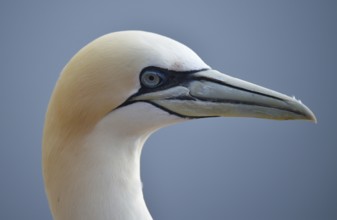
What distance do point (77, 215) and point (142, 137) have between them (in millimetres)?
298

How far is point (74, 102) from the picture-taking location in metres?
1.32

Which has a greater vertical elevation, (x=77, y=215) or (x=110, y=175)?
(x=110, y=175)

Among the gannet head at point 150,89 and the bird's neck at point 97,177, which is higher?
the gannet head at point 150,89

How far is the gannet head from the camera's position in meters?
1.30

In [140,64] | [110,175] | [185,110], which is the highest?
[140,64]

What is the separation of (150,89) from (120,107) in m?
0.10

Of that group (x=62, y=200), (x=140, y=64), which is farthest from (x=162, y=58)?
(x=62, y=200)

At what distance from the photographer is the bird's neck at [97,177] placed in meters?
1.36

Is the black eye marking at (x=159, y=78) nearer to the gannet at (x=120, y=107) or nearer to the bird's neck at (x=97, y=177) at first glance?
the gannet at (x=120, y=107)

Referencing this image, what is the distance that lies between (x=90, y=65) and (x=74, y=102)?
11cm

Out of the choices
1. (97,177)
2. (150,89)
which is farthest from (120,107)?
(97,177)

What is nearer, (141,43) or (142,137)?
(141,43)

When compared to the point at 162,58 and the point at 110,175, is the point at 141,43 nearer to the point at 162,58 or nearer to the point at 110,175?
the point at 162,58

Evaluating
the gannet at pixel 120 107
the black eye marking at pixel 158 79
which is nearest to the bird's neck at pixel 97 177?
the gannet at pixel 120 107
